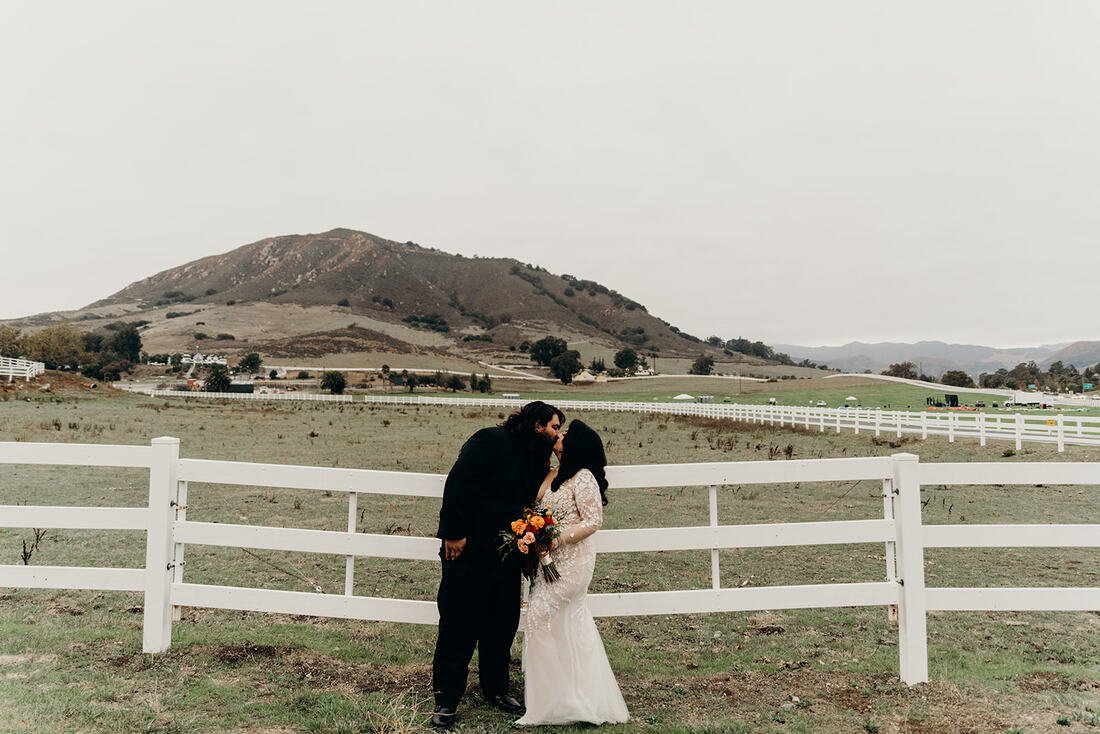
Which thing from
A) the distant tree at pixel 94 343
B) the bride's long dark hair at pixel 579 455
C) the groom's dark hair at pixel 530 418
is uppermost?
the distant tree at pixel 94 343

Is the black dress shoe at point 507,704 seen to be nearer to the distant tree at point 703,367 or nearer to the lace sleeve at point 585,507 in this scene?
the lace sleeve at point 585,507

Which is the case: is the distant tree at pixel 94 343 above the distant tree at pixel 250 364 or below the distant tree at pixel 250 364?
above

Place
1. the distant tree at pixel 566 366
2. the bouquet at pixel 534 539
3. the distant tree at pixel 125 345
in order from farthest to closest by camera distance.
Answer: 1. the distant tree at pixel 566 366
2. the distant tree at pixel 125 345
3. the bouquet at pixel 534 539

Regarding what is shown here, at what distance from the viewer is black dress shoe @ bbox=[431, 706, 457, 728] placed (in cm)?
468

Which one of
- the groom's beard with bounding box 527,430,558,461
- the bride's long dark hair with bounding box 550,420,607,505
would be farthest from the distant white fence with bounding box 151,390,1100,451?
the groom's beard with bounding box 527,430,558,461

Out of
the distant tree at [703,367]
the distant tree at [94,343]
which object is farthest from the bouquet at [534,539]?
the distant tree at [703,367]

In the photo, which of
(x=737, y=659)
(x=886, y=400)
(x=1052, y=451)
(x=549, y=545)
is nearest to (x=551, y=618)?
(x=549, y=545)

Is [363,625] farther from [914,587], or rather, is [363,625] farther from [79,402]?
[79,402]

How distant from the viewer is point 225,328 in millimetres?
193750

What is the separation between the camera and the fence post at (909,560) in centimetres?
541

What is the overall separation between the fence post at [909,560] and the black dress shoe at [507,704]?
283 centimetres

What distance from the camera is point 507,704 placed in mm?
4953

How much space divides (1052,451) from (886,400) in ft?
190

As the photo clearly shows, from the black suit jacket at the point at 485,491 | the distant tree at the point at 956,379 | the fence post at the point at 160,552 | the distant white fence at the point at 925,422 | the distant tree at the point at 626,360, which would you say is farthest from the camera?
the distant tree at the point at 626,360
